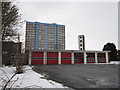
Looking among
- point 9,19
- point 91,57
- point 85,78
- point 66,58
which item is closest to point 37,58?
point 66,58

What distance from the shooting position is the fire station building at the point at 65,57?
20.1m

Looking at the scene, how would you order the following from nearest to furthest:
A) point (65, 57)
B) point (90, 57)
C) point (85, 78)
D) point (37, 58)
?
point (85, 78) → point (37, 58) → point (65, 57) → point (90, 57)

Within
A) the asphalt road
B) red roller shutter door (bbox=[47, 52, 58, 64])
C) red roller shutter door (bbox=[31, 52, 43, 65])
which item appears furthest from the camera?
red roller shutter door (bbox=[47, 52, 58, 64])

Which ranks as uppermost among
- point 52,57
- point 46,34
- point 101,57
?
point 46,34

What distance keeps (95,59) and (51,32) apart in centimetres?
6697

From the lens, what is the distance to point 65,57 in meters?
21.8

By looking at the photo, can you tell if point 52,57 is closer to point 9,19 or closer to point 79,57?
point 79,57

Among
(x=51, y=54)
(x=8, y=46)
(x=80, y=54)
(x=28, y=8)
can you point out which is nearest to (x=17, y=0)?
(x=28, y=8)

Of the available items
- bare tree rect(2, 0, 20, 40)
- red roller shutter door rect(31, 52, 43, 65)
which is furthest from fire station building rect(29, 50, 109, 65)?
bare tree rect(2, 0, 20, 40)

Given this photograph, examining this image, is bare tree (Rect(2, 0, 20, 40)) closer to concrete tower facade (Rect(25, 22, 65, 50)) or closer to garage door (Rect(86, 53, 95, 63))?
garage door (Rect(86, 53, 95, 63))

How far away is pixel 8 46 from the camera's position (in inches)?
712

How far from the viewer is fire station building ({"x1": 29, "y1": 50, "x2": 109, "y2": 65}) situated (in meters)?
20.1

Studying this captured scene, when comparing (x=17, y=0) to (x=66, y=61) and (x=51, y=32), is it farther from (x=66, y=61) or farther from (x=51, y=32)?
(x=51, y=32)

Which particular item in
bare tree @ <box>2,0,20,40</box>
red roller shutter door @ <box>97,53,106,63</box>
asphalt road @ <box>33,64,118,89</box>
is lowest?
red roller shutter door @ <box>97,53,106,63</box>
